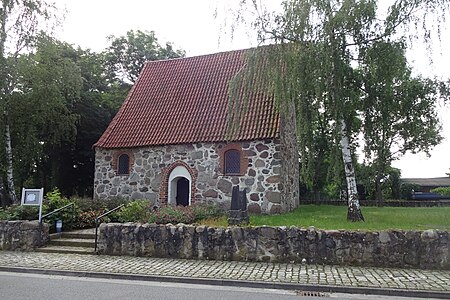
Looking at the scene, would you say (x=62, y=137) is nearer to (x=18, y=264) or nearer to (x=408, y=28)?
(x=18, y=264)

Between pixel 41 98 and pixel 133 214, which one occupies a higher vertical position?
pixel 41 98

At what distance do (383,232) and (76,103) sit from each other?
68.7 ft

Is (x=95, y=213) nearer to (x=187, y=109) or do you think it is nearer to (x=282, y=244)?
(x=187, y=109)

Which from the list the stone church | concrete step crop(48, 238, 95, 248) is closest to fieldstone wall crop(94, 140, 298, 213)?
the stone church

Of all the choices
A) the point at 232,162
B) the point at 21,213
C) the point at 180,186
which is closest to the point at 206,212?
the point at 232,162

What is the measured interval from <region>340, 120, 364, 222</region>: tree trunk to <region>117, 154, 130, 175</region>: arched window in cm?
1084

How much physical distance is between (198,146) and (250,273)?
9.74 metres

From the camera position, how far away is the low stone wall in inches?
472

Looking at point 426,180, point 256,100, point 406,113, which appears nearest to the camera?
point 406,113

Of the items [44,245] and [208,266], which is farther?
[44,245]

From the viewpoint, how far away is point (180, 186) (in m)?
19.1

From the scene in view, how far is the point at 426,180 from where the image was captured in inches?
2253

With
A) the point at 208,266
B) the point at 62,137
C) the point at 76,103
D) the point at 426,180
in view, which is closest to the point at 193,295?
the point at 208,266

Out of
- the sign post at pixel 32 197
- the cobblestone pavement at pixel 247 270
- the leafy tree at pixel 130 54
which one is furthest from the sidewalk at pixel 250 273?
the leafy tree at pixel 130 54
